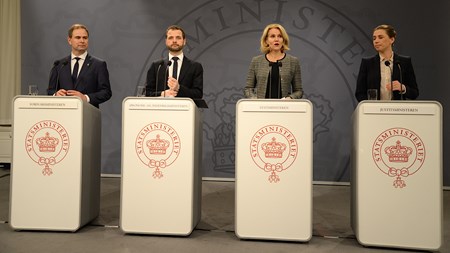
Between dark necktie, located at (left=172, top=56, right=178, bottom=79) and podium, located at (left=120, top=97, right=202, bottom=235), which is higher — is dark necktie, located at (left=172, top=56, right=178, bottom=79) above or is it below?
above

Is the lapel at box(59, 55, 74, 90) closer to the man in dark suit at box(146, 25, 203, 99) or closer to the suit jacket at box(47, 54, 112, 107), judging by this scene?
the suit jacket at box(47, 54, 112, 107)

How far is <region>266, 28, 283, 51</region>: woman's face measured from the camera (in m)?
3.45

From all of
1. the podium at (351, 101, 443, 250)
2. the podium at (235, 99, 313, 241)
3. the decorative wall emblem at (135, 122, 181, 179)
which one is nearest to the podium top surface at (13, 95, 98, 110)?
the decorative wall emblem at (135, 122, 181, 179)

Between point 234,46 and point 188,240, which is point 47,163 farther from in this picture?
point 234,46

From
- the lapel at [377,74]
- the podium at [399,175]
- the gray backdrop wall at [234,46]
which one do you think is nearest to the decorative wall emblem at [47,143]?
the podium at [399,175]

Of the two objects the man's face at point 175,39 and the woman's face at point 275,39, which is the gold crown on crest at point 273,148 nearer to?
the woman's face at point 275,39

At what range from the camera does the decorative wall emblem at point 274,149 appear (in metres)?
2.82

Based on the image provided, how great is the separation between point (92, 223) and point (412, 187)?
2174 millimetres

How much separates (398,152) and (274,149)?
2.43ft

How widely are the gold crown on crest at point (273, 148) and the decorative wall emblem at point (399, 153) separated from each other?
55cm

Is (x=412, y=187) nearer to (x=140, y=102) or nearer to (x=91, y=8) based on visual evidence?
(x=140, y=102)

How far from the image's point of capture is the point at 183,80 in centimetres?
360

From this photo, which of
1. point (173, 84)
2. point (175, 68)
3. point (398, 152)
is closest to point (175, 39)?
point (175, 68)

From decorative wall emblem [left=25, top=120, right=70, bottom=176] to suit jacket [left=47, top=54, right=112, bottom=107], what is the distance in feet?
2.03
